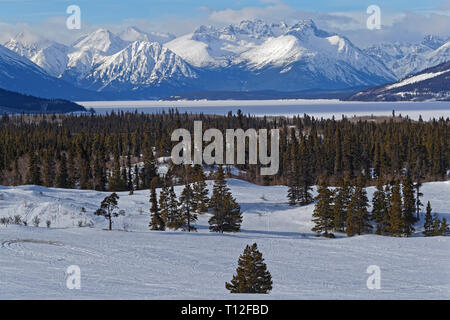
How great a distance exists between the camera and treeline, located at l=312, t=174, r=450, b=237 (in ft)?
193

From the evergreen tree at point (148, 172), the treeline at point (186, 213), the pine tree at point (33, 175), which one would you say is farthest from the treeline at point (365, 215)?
the pine tree at point (33, 175)

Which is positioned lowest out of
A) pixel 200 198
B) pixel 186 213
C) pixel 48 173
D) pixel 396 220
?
pixel 396 220

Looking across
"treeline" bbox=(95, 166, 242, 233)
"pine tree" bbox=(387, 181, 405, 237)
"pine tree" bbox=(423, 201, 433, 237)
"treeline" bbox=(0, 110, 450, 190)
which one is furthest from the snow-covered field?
"treeline" bbox=(0, 110, 450, 190)

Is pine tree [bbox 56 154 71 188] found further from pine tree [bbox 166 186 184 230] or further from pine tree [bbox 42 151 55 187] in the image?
pine tree [bbox 166 186 184 230]

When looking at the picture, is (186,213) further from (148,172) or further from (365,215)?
(148,172)

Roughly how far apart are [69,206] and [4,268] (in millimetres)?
39336

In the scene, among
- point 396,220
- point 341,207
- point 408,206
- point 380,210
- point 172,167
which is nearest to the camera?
point 396,220

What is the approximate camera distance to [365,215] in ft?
198

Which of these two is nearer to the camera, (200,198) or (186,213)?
(186,213)

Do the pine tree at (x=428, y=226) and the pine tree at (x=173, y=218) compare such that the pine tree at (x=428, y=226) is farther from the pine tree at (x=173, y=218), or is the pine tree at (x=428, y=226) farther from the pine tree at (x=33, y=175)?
the pine tree at (x=33, y=175)

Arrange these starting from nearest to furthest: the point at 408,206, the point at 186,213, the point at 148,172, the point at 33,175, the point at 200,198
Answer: the point at 186,213, the point at 408,206, the point at 200,198, the point at 33,175, the point at 148,172

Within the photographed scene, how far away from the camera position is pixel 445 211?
68.2m

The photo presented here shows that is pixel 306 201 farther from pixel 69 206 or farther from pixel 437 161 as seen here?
pixel 437 161

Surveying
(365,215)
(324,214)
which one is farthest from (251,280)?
(365,215)
